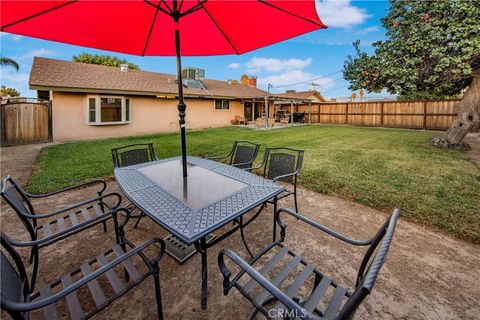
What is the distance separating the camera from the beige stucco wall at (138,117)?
1037 cm

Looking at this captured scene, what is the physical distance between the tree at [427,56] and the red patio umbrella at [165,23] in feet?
21.9

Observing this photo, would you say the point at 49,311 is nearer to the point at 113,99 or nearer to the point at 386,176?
the point at 386,176

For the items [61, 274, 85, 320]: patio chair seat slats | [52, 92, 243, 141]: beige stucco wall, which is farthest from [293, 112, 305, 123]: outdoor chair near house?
[61, 274, 85, 320]: patio chair seat slats

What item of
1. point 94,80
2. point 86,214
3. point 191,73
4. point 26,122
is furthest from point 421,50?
point 26,122

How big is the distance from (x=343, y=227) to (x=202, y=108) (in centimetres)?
1464

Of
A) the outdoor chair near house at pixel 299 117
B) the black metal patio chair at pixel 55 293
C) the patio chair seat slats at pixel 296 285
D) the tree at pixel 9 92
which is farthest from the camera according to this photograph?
the tree at pixel 9 92

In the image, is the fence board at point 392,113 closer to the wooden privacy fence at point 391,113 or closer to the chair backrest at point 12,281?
the wooden privacy fence at point 391,113

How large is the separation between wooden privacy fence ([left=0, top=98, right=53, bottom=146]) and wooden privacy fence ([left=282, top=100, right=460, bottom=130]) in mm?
19462

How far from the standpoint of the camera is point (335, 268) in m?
2.33

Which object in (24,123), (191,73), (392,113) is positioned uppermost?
(191,73)

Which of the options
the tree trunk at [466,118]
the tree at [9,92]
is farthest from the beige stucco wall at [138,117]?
the tree at [9,92]

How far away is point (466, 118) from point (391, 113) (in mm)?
8996

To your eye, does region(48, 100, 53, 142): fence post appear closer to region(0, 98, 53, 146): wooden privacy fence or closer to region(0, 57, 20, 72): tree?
region(0, 98, 53, 146): wooden privacy fence

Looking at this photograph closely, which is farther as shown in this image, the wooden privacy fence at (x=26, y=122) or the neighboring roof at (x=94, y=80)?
the neighboring roof at (x=94, y=80)
